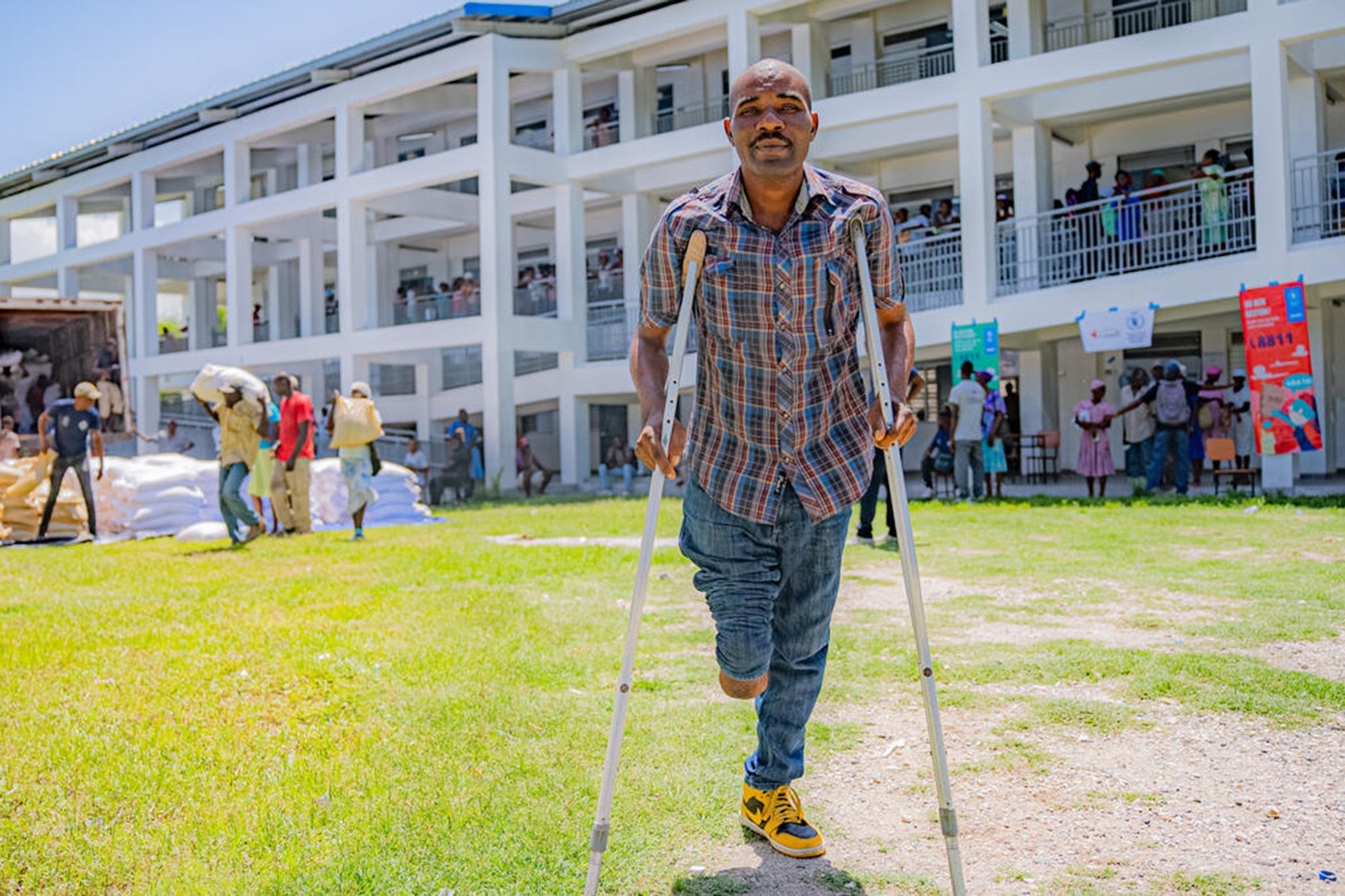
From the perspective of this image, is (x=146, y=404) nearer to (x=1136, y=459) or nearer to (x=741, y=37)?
(x=741, y=37)

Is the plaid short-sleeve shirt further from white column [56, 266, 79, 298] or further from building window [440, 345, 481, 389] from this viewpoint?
white column [56, 266, 79, 298]

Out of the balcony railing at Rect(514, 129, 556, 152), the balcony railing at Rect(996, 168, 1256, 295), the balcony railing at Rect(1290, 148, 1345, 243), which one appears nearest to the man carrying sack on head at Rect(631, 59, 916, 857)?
the balcony railing at Rect(996, 168, 1256, 295)

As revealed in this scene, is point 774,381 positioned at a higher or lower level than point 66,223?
lower

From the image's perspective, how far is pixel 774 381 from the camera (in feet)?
11.1

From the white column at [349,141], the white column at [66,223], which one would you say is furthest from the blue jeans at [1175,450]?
the white column at [66,223]

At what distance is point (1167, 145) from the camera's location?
879 inches

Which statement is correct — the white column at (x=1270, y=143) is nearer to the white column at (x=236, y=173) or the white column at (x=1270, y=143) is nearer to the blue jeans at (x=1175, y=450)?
the blue jeans at (x=1175, y=450)

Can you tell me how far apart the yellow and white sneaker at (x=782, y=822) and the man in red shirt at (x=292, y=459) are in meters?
10.6

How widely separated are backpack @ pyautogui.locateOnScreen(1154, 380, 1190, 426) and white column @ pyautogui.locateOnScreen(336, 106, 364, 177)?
19.3 m

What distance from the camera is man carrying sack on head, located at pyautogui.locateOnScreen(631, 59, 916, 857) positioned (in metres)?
3.35

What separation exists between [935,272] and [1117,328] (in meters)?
4.13

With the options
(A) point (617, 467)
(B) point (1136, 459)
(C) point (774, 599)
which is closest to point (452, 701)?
(C) point (774, 599)

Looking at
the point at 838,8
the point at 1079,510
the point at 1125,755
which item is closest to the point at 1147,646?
the point at 1125,755

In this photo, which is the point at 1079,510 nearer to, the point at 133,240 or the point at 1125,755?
the point at 1125,755
